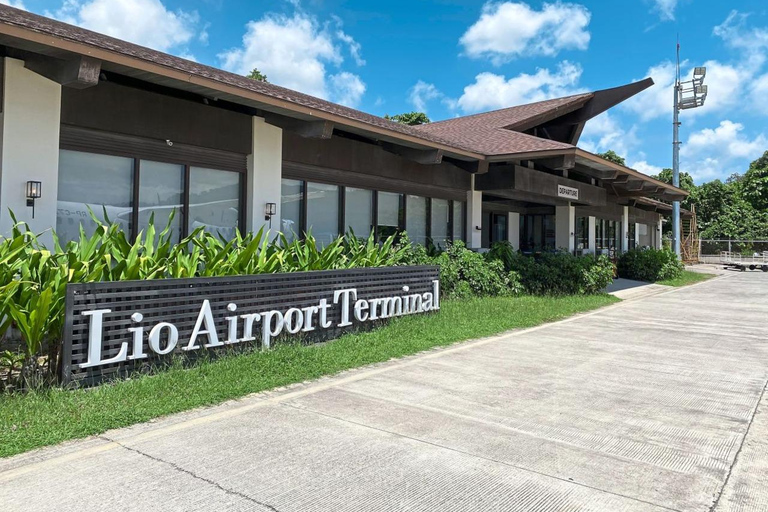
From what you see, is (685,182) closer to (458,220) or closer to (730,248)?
(730,248)

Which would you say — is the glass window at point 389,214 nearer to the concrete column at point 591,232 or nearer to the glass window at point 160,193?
the glass window at point 160,193

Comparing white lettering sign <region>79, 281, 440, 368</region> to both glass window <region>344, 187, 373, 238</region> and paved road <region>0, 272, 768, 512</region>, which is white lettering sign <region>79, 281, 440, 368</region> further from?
glass window <region>344, 187, 373, 238</region>

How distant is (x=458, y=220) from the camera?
15945 millimetres

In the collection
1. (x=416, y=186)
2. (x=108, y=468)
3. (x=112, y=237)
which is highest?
(x=416, y=186)

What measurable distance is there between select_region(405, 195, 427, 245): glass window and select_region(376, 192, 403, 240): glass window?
0.93 ft

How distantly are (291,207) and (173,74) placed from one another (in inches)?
164

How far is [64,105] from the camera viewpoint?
25.8ft

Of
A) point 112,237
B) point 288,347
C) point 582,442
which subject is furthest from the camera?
point 288,347

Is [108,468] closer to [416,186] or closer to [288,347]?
[288,347]

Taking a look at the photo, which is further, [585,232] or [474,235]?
[585,232]

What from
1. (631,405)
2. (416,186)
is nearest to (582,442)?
(631,405)

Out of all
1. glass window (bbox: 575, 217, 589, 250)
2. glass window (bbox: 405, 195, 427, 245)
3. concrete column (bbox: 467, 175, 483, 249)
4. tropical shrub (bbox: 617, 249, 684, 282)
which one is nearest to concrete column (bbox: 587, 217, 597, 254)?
glass window (bbox: 575, 217, 589, 250)

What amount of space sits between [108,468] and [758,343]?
A: 9.73 metres

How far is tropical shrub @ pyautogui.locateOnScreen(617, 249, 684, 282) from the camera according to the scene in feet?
76.0
